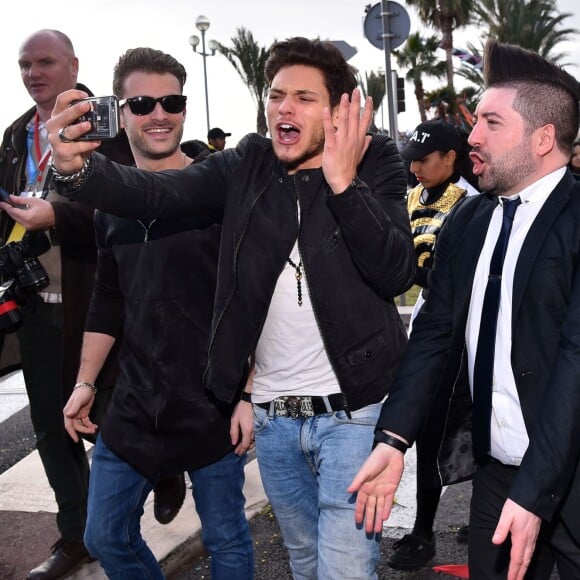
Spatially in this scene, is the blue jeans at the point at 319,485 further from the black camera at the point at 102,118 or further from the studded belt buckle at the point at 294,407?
the black camera at the point at 102,118

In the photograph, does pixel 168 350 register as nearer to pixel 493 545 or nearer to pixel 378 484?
pixel 378 484

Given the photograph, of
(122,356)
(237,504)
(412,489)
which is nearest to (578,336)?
(237,504)

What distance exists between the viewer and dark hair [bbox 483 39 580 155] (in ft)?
8.54

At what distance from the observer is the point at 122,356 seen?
332cm

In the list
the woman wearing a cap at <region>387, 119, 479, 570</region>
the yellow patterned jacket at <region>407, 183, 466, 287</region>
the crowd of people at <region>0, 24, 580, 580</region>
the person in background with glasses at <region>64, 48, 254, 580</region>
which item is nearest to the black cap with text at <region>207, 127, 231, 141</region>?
the woman wearing a cap at <region>387, 119, 479, 570</region>

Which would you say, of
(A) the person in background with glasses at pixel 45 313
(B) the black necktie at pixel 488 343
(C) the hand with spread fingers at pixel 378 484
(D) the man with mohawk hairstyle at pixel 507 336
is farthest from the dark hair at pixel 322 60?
(A) the person in background with glasses at pixel 45 313

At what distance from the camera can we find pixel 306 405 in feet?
9.39

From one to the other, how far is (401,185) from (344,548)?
1.18 meters

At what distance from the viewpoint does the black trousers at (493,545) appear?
2594 millimetres

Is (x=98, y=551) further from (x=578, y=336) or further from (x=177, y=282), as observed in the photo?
(x=578, y=336)

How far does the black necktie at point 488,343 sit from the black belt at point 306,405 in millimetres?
440

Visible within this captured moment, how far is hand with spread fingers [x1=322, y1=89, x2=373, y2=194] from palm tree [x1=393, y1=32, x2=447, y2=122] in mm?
56175

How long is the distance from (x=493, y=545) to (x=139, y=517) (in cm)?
131

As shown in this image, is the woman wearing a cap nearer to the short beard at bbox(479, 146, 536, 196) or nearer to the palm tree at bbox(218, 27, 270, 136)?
the short beard at bbox(479, 146, 536, 196)
